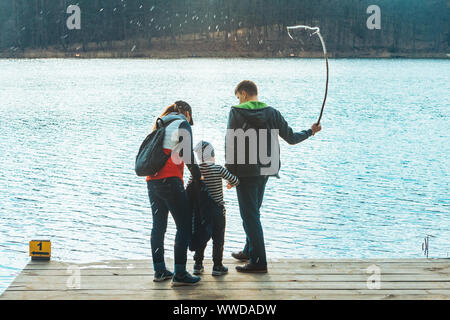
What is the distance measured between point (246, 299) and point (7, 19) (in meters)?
126

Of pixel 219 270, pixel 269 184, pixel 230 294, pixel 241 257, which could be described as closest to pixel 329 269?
pixel 241 257

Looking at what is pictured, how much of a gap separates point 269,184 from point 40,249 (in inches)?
377

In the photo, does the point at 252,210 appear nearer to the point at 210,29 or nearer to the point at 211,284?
the point at 211,284

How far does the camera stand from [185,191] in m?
4.93

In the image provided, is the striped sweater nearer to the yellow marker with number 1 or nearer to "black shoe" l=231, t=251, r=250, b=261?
"black shoe" l=231, t=251, r=250, b=261

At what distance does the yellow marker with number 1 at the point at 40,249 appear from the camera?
5561mm

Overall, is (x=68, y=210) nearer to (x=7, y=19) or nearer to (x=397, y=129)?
(x=397, y=129)

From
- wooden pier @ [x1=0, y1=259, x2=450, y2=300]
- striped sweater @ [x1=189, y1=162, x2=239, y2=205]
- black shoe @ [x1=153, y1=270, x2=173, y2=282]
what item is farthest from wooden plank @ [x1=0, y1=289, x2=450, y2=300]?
striped sweater @ [x1=189, y1=162, x2=239, y2=205]

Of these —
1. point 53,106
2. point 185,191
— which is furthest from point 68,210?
point 53,106

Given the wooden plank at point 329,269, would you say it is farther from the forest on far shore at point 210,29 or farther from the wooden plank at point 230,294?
the forest on far shore at point 210,29

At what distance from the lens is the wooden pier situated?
15.4 feet

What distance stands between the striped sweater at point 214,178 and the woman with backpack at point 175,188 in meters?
0.14

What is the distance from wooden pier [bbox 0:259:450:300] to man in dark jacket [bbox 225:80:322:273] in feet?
1.06

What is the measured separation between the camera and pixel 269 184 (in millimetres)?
14734
